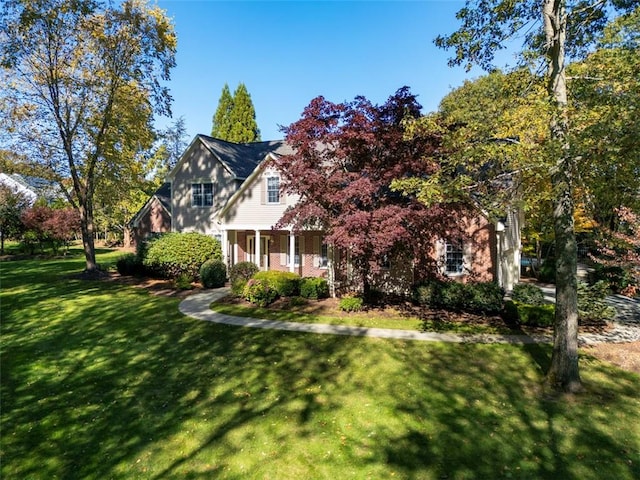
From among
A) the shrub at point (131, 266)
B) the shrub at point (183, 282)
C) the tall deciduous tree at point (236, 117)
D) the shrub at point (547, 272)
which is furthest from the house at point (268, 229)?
the tall deciduous tree at point (236, 117)

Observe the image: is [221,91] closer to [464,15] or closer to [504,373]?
[464,15]

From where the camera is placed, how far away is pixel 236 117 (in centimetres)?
4631

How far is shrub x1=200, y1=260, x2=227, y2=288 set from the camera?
18.7m

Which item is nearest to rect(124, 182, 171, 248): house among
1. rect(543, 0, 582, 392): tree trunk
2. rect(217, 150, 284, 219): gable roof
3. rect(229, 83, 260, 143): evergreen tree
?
rect(217, 150, 284, 219): gable roof

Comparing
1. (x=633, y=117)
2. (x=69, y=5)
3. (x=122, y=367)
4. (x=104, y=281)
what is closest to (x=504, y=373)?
(x=633, y=117)

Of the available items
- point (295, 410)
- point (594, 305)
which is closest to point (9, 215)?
point (295, 410)

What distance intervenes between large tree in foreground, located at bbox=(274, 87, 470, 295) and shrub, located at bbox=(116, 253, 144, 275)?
471 inches

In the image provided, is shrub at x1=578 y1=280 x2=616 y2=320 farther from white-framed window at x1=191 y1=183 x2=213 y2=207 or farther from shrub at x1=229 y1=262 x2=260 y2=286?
white-framed window at x1=191 y1=183 x2=213 y2=207

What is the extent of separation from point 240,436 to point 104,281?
689 inches

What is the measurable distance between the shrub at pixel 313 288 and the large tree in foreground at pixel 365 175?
87.7 inches

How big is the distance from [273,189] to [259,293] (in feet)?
20.4

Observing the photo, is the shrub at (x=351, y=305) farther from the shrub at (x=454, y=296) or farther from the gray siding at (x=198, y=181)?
the gray siding at (x=198, y=181)

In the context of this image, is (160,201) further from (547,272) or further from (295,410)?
(547,272)

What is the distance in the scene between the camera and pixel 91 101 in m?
20.2
